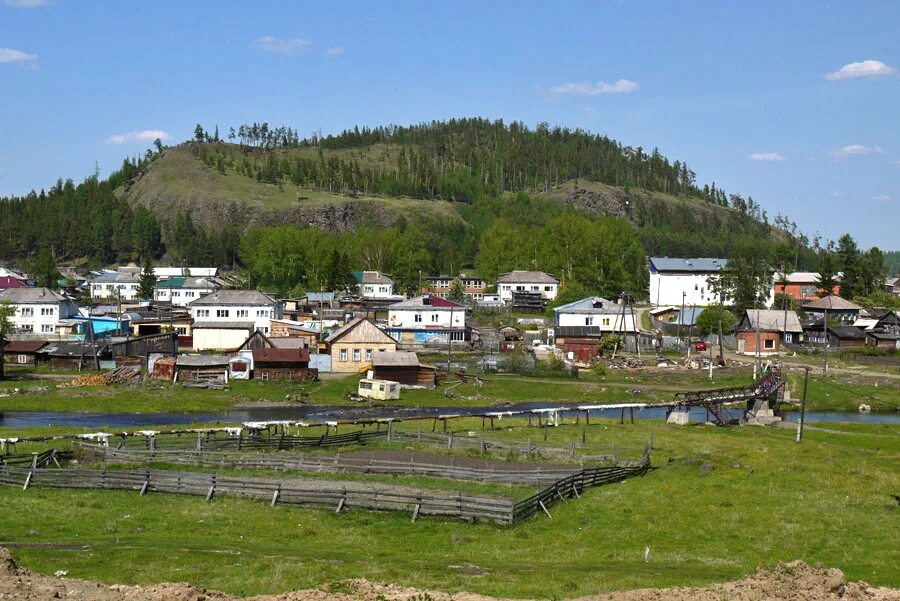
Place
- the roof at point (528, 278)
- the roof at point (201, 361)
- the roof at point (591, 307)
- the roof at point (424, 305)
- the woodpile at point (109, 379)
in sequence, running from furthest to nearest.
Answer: the roof at point (528, 278)
the roof at point (591, 307)
the roof at point (424, 305)
the roof at point (201, 361)
the woodpile at point (109, 379)

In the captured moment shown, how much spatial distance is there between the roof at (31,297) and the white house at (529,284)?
65.2 metres

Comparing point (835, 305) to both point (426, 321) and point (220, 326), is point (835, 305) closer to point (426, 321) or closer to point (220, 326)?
point (426, 321)

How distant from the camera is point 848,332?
105 metres

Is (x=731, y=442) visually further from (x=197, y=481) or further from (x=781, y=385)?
(x=197, y=481)

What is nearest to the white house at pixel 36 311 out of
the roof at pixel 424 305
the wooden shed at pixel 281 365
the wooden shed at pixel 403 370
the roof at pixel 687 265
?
the roof at pixel 424 305

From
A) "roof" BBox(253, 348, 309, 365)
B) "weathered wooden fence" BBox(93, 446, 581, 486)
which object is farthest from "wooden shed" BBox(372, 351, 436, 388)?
"weathered wooden fence" BBox(93, 446, 581, 486)

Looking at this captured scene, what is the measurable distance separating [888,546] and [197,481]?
21958 millimetres

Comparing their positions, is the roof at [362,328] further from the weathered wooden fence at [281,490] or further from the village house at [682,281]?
the village house at [682,281]

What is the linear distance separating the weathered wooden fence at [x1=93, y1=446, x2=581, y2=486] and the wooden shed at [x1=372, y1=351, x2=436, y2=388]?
3201 centimetres

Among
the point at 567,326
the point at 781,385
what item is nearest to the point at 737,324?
the point at 567,326

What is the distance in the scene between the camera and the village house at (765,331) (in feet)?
324

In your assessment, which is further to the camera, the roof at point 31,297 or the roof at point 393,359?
the roof at point 31,297

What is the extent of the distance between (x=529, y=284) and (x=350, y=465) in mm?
111605

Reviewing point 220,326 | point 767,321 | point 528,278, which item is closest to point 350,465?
point 220,326
